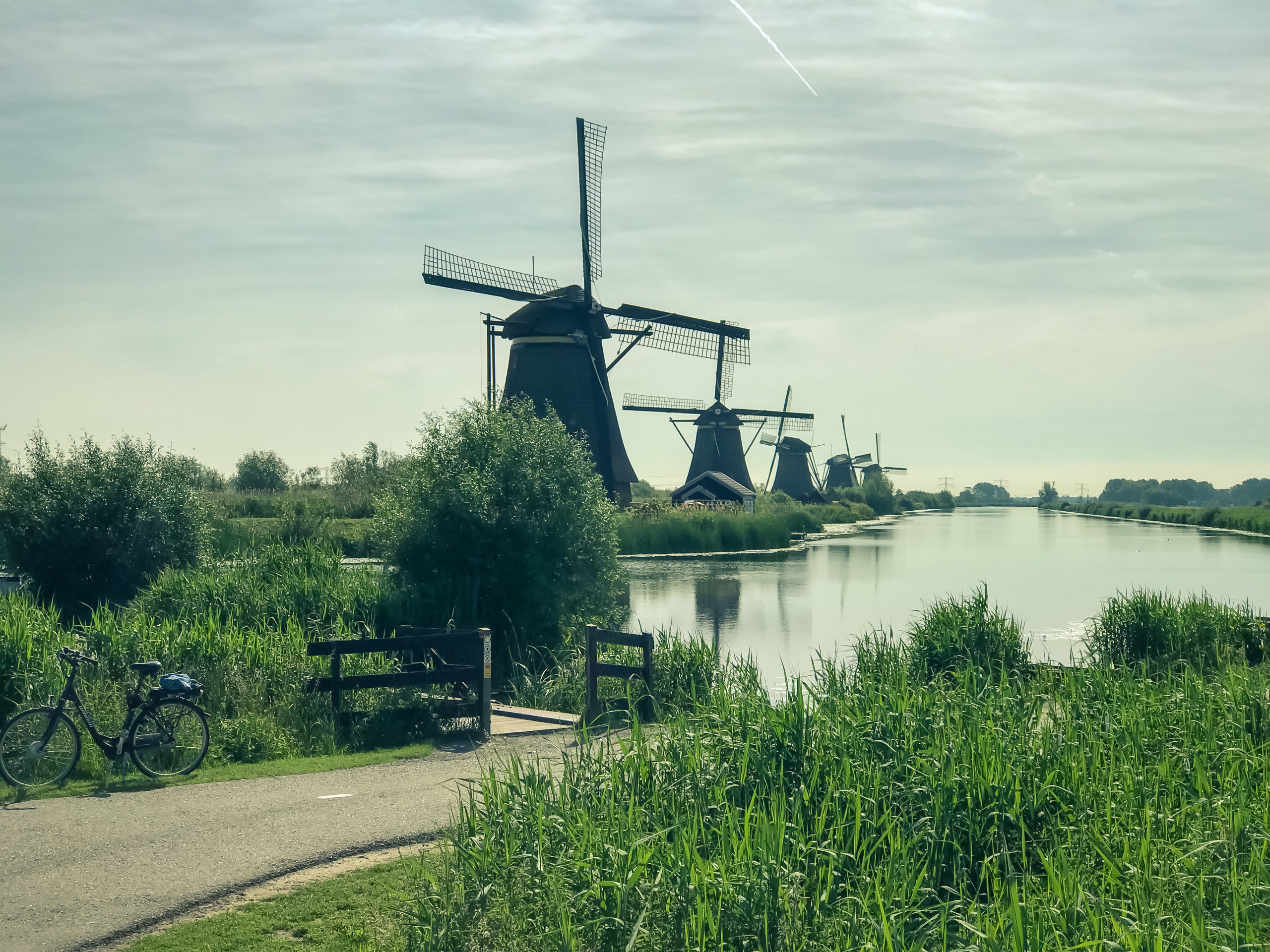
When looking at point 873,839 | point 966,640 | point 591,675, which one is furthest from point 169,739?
point 966,640

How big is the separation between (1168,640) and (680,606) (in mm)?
12883

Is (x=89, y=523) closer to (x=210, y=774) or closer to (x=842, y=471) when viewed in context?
(x=210, y=774)

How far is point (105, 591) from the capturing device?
1861 cm

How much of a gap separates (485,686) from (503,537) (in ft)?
19.7

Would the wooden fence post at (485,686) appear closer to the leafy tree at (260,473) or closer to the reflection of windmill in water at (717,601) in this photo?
the reflection of windmill in water at (717,601)

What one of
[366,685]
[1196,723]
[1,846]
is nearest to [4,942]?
[1,846]

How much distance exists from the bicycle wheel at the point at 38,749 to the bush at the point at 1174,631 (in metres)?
12.3

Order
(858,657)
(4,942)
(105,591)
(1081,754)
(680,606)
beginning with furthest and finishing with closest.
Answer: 1. (680,606)
2. (105,591)
3. (858,657)
4. (1081,754)
5. (4,942)

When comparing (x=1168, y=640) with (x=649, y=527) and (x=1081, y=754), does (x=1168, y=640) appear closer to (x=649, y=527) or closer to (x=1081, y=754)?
(x=1081, y=754)

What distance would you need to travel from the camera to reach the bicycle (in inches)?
321

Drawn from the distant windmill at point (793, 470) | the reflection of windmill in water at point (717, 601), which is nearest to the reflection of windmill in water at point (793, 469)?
the distant windmill at point (793, 470)

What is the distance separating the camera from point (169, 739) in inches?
344

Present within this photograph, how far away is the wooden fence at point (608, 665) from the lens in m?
11.1

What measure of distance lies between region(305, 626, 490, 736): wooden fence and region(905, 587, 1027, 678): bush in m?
5.39
